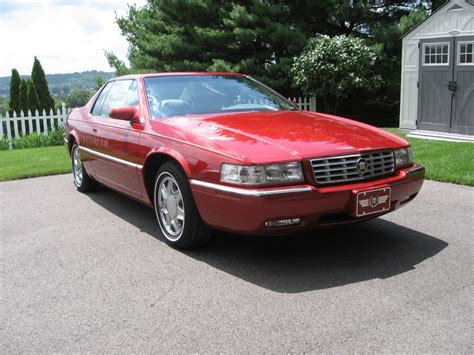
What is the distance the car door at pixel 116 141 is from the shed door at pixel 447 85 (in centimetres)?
844

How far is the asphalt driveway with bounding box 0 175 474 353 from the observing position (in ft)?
9.68

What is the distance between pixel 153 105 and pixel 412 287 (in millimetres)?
2926

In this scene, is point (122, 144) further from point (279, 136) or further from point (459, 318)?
point (459, 318)

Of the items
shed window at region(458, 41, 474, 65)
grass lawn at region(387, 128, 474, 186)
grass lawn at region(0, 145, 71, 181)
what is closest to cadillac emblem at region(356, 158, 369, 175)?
grass lawn at region(387, 128, 474, 186)

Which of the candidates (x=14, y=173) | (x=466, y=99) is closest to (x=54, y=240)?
(x=14, y=173)

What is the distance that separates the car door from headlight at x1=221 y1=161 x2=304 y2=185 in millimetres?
1514

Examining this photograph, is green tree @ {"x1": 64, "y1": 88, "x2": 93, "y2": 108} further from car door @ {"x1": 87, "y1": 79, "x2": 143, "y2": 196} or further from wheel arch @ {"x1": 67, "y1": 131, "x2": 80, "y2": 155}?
car door @ {"x1": 87, "y1": 79, "x2": 143, "y2": 196}

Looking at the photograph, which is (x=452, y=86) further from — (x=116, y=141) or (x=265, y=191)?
(x=265, y=191)

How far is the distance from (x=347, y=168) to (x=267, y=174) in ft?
2.16

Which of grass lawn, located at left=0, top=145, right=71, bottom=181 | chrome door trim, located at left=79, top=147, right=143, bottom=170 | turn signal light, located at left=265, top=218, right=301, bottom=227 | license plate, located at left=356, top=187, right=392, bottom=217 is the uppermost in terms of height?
chrome door trim, located at left=79, top=147, right=143, bottom=170

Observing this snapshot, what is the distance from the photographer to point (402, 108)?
14.0 metres

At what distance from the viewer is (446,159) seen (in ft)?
28.3

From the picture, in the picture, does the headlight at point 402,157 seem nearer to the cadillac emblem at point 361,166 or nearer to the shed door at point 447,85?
the cadillac emblem at point 361,166

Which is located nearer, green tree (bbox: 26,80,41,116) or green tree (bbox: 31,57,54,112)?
green tree (bbox: 26,80,41,116)
